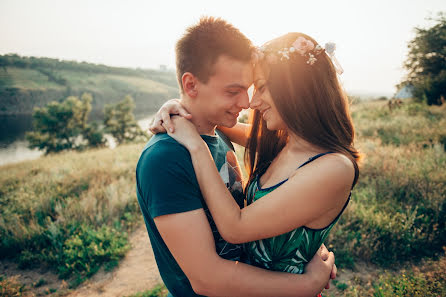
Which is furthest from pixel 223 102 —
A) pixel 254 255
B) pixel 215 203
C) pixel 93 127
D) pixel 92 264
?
pixel 93 127

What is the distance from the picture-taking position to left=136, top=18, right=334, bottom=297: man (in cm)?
132

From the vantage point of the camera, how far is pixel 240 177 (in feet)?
6.79

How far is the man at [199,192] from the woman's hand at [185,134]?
0.04 metres

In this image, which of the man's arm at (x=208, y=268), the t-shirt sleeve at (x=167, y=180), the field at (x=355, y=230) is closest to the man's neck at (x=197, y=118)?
the t-shirt sleeve at (x=167, y=180)

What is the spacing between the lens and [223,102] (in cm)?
192

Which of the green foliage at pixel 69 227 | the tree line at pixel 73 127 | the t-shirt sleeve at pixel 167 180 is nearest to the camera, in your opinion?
the t-shirt sleeve at pixel 167 180

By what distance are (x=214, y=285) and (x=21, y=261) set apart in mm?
5141

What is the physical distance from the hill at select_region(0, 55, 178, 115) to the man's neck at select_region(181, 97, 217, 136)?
192ft

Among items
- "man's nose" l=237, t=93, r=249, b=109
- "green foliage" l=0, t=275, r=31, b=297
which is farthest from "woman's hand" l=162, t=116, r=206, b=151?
"green foliage" l=0, t=275, r=31, b=297

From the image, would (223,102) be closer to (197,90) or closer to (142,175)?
(197,90)

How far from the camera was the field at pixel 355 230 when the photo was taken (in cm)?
374

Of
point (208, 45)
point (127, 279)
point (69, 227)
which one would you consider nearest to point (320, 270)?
point (208, 45)

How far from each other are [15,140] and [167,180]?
181ft

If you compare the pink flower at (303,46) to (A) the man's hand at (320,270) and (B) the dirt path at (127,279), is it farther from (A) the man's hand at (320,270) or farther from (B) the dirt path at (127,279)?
(B) the dirt path at (127,279)
